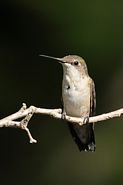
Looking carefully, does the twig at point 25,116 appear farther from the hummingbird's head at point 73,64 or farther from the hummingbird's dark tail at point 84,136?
the hummingbird's dark tail at point 84,136

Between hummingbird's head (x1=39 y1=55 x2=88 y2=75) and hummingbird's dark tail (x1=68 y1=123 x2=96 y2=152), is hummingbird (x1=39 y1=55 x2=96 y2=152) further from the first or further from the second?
hummingbird's dark tail (x1=68 y1=123 x2=96 y2=152)

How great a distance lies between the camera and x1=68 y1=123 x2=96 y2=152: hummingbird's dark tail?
8148mm

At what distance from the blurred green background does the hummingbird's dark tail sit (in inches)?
126

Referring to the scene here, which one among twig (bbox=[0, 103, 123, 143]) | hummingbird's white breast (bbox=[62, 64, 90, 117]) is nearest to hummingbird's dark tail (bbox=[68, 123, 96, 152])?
hummingbird's white breast (bbox=[62, 64, 90, 117])

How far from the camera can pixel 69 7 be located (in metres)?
11.5

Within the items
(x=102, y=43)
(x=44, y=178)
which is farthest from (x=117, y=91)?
(x=44, y=178)

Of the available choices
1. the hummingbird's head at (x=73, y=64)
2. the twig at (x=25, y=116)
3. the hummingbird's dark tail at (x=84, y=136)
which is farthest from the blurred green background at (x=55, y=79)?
the twig at (x=25, y=116)

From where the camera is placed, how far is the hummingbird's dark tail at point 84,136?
8.15 meters

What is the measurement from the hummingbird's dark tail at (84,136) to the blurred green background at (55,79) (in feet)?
10.5

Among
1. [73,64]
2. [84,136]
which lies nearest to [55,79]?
[84,136]

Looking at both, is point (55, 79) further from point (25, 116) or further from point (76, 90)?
point (25, 116)

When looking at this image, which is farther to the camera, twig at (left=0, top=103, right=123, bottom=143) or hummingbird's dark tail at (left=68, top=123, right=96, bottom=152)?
hummingbird's dark tail at (left=68, top=123, right=96, bottom=152)

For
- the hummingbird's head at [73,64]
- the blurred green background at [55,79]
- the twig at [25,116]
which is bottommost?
the blurred green background at [55,79]

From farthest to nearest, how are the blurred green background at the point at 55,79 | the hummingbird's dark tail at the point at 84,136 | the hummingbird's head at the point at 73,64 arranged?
the blurred green background at the point at 55,79, the hummingbird's dark tail at the point at 84,136, the hummingbird's head at the point at 73,64
